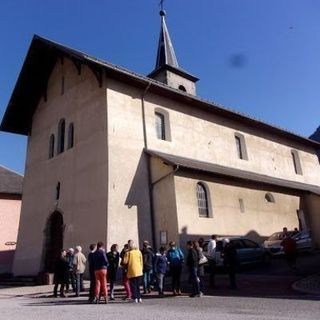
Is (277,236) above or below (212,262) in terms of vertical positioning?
above

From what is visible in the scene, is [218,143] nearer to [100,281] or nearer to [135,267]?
[135,267]

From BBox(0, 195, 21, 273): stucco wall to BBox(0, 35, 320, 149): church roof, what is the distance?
7322mm

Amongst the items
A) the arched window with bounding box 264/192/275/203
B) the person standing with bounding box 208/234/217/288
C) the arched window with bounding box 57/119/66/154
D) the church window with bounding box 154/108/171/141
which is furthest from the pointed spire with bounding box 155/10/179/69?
the person standing with bounding box 208/234/217/288

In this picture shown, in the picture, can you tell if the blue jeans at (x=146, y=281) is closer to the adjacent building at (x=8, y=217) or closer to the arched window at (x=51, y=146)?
the arched window at (x=51, y=146)

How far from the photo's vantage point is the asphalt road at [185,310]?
7590mm

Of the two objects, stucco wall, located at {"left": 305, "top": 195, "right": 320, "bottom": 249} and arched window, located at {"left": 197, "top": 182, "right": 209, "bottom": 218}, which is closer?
arched window, located at {"left": 197, "top": 182, "right": 209, "bottom": 218}

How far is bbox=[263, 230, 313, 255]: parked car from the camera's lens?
63.4ft

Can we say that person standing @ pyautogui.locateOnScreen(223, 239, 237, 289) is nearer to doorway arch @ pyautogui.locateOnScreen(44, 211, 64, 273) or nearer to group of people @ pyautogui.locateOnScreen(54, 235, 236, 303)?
group of people @ pyautogui.locateOnScreen(54, 235, 236, 303)

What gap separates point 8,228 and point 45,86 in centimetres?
1157

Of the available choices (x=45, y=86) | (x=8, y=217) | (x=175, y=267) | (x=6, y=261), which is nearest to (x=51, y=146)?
(x=45, y=86)

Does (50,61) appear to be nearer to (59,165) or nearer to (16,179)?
(59,165)

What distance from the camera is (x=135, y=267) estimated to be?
1060 centimetres

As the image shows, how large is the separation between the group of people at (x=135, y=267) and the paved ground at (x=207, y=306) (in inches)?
16.5

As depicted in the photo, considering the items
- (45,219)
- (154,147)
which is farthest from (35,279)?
(154,147)
